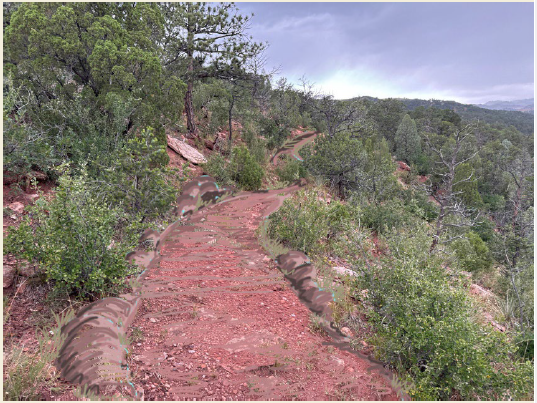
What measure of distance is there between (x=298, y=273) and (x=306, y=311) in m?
0.90

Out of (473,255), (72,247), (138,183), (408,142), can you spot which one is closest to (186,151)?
(138,183)

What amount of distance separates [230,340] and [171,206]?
13.3 ft

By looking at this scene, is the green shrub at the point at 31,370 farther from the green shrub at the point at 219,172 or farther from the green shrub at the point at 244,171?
the green shrub at the point at 244,171

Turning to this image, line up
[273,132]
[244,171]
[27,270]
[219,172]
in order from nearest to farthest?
[27,270], [219,172], [244,171], [273,132]

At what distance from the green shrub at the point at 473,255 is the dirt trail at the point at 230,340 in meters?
7.94

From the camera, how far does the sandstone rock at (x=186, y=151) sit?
10961 mm

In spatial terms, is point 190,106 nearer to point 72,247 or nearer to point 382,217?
point 382,217

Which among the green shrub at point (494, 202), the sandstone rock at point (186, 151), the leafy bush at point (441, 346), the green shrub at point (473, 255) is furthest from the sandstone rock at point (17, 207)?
the green shrub at point (494, 202)

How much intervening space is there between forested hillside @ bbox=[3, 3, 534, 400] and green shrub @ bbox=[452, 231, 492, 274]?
0.12 metres

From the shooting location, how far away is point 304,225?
635cm

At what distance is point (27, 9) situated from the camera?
647 centimetres

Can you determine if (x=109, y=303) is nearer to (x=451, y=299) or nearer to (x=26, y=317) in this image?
(x=26, y=317)

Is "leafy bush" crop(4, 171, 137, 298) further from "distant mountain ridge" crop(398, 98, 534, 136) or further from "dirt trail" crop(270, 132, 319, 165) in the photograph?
"distant mountain ridge" crop(398, 98, 534, 136)

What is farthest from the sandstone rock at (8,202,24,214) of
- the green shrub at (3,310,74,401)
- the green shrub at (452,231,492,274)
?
the green shrub at (452,231,492,274)
